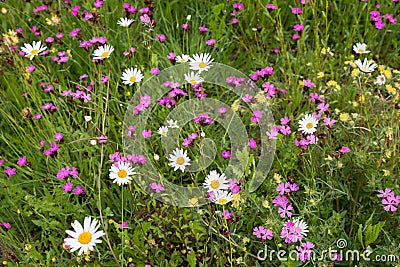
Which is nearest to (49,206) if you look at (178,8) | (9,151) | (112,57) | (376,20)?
(9,151)

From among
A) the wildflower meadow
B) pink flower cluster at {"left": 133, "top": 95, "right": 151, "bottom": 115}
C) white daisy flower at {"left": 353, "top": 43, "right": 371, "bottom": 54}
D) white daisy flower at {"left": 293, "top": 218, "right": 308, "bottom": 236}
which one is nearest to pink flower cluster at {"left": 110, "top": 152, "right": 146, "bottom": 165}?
the wildflower meadow

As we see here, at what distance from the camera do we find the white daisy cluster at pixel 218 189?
160 centimetres

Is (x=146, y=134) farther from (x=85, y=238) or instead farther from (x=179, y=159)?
(x=85, y=238)

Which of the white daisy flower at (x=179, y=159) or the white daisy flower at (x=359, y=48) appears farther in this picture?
the white daisy flower at (x=359, y=48)

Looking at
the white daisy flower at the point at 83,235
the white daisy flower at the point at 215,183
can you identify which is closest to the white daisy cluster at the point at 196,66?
the white daisy flower at the point at 215,183

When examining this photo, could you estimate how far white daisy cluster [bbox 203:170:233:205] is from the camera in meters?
1.60

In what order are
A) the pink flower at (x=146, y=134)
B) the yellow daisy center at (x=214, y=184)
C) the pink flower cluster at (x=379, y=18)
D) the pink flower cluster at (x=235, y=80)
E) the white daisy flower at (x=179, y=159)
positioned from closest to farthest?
the yellow daisy center at (x=214, y=184) → the white daisy flower at (x=179, y=159) → the pink flower at (x=146, y=134) → the pink flower cluster at (x=235, y=80) → the pink flower cluster at (x=379, y=18)

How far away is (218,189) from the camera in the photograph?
166 cm

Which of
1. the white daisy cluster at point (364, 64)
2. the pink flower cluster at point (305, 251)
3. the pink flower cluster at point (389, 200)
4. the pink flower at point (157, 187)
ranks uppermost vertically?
the white daisy cluster at point (364, 64)

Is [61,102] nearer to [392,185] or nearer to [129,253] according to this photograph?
[129,253]

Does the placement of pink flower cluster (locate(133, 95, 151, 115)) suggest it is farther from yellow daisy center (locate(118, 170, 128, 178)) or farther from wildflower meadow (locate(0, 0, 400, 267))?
yellow daisy center (locate(118, 170, 128, 178))

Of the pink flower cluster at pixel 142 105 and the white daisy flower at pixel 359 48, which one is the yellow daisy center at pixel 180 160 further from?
the white daisy flower at pixel 359 48

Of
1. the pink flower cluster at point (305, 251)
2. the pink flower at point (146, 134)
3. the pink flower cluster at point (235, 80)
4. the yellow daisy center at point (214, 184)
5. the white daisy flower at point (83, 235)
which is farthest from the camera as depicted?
the pink flower cluster at point (235, 80)

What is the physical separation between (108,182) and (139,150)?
36cm
